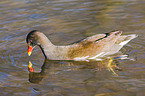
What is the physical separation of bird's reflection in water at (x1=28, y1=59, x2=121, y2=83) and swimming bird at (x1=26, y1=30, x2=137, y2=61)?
16cm

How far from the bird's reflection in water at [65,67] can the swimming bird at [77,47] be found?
6.5 inches

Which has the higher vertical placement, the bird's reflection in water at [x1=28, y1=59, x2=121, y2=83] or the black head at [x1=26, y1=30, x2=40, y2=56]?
the black head at [x1=26, y1=30, x2=40, y2=56]

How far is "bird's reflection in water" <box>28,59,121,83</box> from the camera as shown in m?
7.28

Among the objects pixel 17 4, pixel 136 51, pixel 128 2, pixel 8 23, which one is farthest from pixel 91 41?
pixel 17 4

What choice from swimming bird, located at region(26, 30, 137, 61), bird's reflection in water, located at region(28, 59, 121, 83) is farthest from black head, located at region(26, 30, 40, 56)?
bird's reflection in water, located at region(28, 59, 121, 83)

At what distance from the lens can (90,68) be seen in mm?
7516

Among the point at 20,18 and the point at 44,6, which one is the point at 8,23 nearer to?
the point at 20,18

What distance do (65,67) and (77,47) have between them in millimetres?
687

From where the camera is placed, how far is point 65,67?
25.1 feet

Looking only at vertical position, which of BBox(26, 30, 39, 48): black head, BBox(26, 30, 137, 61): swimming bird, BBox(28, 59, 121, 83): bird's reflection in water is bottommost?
BBox(28, 59, 121, 83): bird's reflection in water

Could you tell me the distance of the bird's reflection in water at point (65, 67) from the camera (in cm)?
728

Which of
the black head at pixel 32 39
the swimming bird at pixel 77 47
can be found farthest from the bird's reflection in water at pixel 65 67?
the black head at pixel 32 39

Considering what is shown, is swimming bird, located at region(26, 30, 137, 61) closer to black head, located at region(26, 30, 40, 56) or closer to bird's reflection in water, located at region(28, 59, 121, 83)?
black head, located at region(26, 30, 40, 56)

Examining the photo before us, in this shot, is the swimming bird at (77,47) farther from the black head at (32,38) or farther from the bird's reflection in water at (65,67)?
the bird's reflection in water at (65,67)
